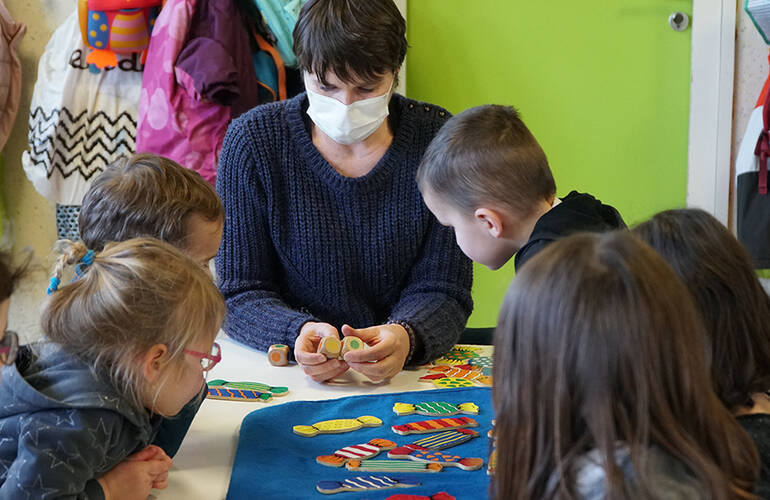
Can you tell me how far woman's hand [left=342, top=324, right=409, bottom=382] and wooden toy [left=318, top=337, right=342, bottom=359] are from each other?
0.07 feet

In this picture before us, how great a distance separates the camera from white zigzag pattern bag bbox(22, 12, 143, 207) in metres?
2.54

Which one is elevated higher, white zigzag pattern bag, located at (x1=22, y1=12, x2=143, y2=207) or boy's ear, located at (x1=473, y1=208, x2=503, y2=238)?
white zigzag pattern bag, located at (x1=22, y1=12, x2=143, y2=207)

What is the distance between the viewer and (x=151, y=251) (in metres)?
1.04

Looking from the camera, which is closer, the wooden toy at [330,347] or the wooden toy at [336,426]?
the wooden toy at [336,426]

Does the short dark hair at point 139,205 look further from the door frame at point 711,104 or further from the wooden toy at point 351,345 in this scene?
the door frame at point 711,104

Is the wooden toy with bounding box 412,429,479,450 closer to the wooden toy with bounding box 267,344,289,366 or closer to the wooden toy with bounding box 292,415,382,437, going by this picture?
the wooden toy with bounding box 292,415,382,437

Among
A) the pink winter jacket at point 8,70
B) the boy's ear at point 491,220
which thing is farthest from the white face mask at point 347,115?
the pink winter jacket at point 8,70

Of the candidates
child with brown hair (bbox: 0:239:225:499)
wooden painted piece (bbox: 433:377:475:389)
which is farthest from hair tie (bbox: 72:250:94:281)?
wooden painted piece (bbox: 433:377:475:389)

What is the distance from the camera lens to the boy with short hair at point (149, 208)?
1.29m

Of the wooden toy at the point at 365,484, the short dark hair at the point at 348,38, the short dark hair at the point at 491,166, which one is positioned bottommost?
the wooden toy at the point at 365,484

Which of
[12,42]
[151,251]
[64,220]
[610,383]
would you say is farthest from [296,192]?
[12,42]

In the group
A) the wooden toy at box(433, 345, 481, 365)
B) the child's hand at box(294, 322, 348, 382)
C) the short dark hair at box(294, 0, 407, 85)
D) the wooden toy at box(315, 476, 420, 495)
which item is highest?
the short dark hair at box(294, 0, 407, 85)

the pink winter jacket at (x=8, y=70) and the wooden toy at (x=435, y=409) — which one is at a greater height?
the pink winter jacket at (x=8, y=70)

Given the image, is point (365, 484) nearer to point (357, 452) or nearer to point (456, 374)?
point (357, 452)
